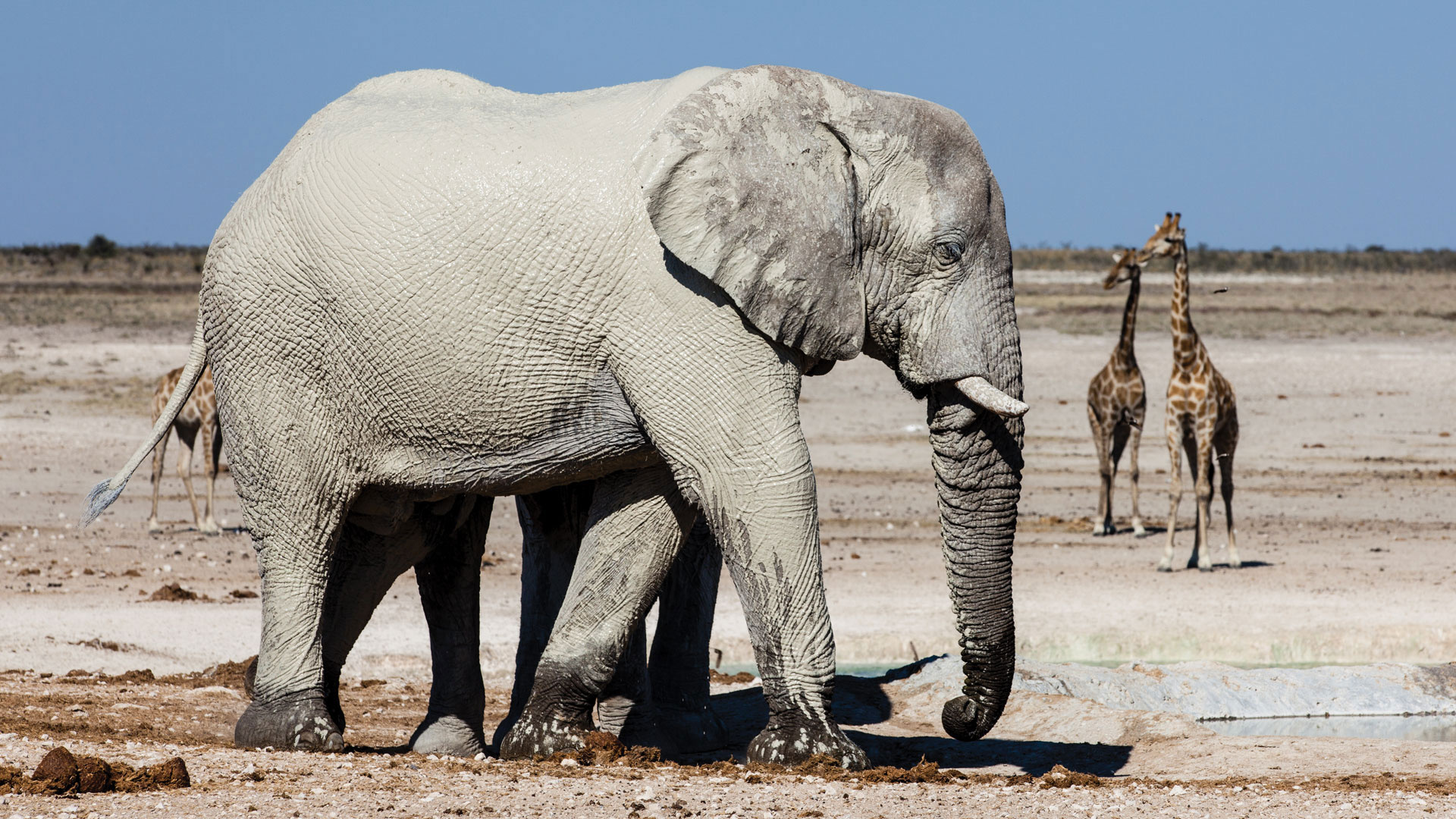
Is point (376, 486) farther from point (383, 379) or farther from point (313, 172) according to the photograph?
point (313, 172)

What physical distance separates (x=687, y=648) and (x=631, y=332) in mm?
2191

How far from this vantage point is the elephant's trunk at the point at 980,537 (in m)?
5.92

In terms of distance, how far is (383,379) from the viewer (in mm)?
5973

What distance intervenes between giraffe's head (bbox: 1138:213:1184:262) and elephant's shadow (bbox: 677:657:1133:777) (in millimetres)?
8008

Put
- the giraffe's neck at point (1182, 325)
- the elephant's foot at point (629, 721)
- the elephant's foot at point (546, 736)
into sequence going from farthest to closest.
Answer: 1. the giraffe's neck at point (1182, 325)
2. the elephant's foot at point (629, 721)
3. the elephant's foot at point (546, 736)

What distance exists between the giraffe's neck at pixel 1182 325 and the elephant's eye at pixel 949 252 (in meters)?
8.96

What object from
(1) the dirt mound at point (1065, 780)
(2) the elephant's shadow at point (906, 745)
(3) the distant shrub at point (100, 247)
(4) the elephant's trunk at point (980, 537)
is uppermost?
(3) the distant shrub at point (100, 247)

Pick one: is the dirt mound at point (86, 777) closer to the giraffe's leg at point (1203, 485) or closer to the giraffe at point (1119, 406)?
the giraffe's leg at point (1203, 485)

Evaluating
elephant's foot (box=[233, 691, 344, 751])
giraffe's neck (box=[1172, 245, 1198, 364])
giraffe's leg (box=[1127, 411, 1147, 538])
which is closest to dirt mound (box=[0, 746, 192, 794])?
elephant's foot (box=[233, 691, 344, 751])

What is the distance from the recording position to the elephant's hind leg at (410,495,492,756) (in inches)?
278

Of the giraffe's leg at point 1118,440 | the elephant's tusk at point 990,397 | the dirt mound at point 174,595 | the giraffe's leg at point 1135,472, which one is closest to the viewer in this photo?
the elephant's tusk at point 990,397

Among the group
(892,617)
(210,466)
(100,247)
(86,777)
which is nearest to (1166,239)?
(892,617)

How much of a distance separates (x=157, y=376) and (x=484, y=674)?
739 inches

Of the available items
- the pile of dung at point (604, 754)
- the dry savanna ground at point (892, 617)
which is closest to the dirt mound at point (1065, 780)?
the dry savanna ground at point (892, 617)
